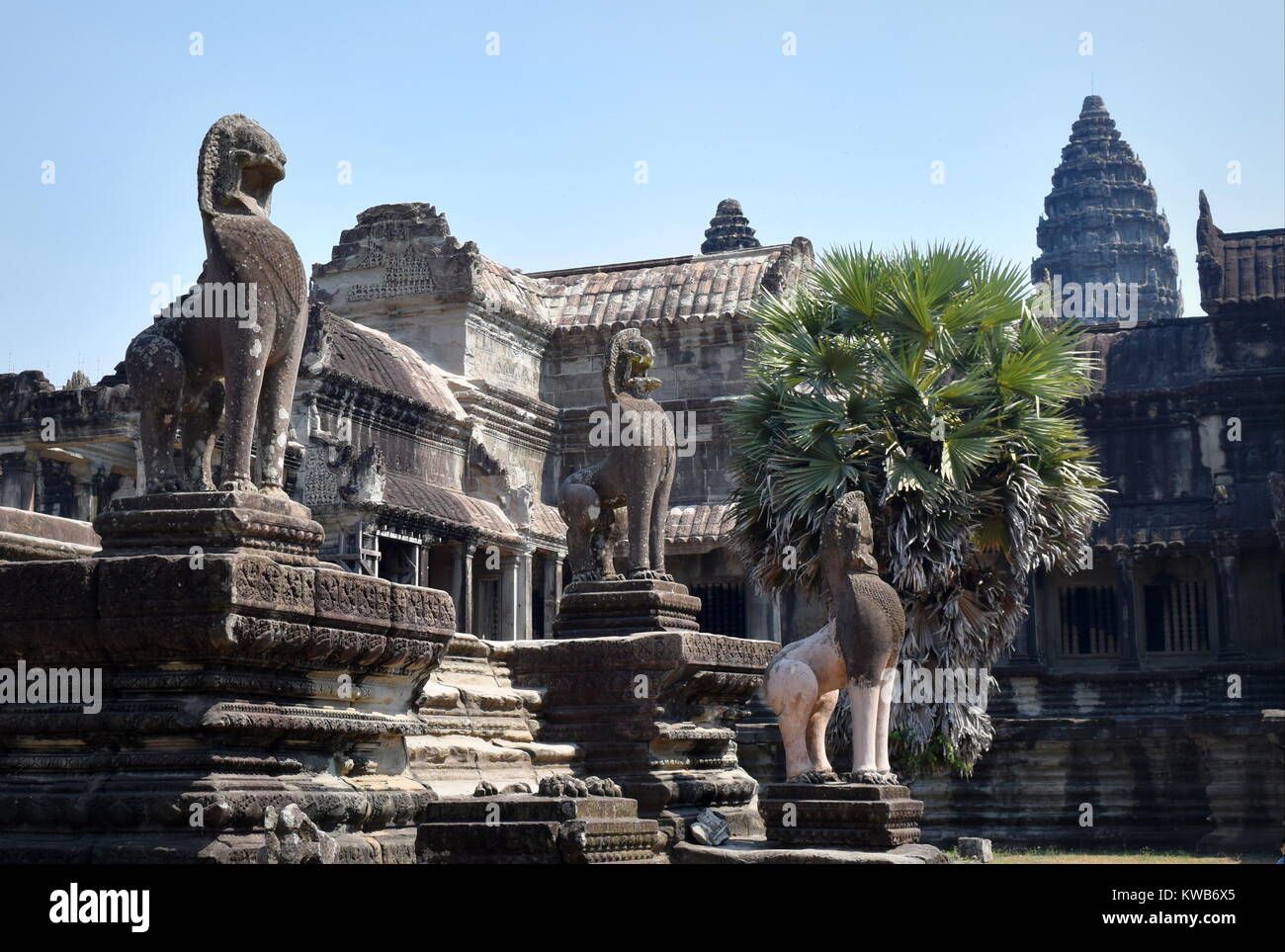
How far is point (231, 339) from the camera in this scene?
797cm

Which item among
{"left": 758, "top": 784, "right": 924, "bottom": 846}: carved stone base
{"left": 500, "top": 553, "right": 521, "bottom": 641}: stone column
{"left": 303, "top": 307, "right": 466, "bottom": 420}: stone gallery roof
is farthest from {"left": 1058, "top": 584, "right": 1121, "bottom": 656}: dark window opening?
{"left": 758, "top": 784, "right": 924, "bottom": 846}: carved stone base

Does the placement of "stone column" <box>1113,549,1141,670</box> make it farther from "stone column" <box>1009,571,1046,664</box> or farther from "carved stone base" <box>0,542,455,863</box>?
"carved stone base" <box>0,542,455,863</box>

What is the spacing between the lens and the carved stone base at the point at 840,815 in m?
10.1

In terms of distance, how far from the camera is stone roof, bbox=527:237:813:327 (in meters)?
27.7

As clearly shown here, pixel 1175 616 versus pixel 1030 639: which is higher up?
pixel 1175 616

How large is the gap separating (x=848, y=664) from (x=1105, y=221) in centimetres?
6699

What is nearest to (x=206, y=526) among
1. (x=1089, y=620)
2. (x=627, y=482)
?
(x=627, y=482)

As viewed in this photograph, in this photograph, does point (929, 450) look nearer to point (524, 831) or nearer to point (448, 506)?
point (448, 506)

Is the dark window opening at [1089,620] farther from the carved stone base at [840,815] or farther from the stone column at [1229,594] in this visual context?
the carved stone base at [840,815]

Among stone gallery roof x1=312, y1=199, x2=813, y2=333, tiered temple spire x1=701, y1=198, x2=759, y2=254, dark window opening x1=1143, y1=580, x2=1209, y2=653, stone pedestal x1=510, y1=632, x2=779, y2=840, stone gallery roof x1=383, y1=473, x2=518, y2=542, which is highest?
tiered temple spire x1=701, y1=198, x2=759, y2=254

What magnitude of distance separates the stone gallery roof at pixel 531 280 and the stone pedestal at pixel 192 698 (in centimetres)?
1839

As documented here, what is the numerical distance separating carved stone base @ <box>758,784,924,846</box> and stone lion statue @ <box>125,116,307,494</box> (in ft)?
12.6
